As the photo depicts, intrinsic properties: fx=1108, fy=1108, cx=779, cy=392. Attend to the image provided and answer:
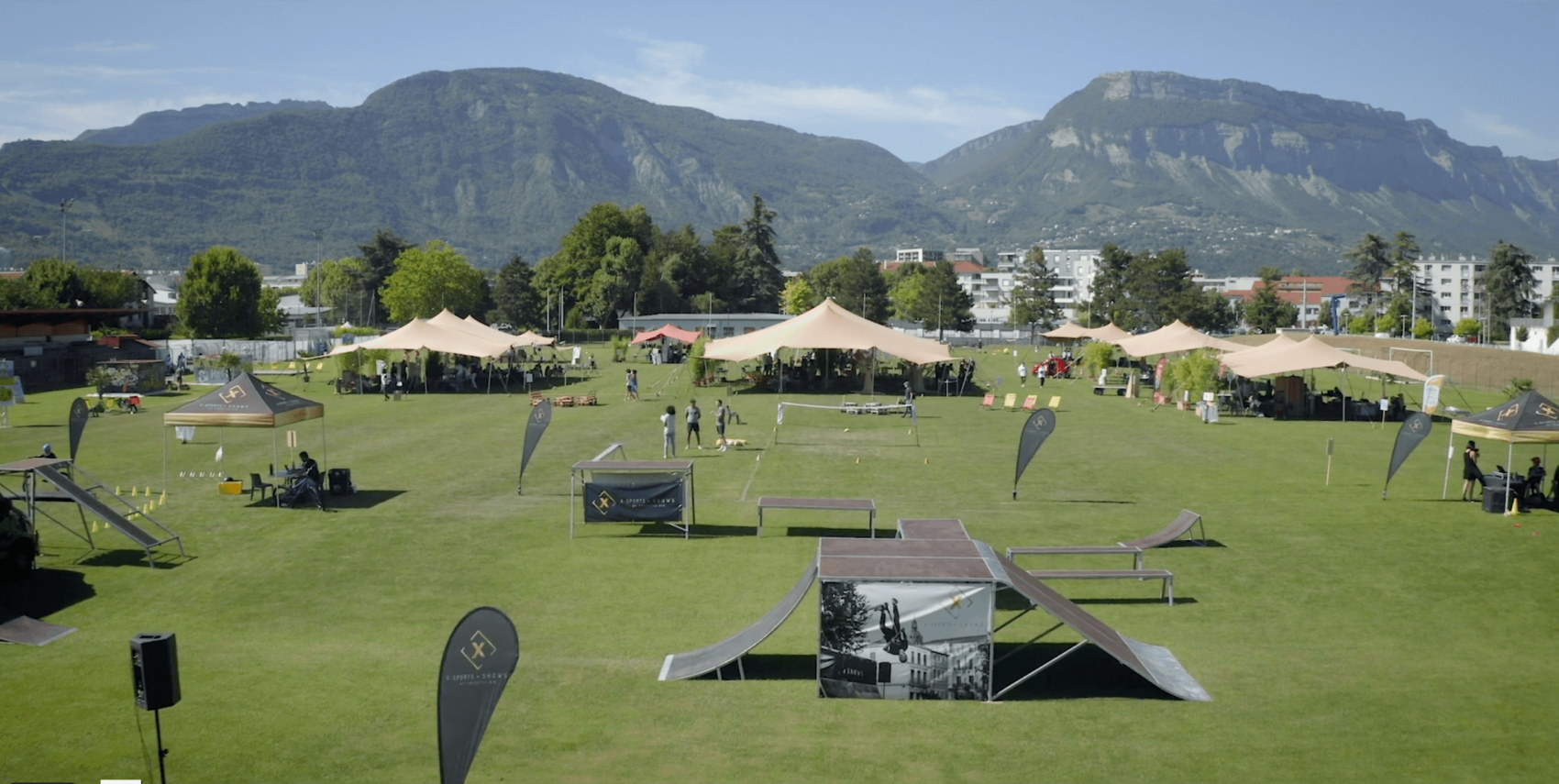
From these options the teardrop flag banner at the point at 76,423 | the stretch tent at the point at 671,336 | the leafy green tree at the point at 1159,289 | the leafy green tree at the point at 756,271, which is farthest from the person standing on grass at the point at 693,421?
the leafy green tree at the point at 756,271

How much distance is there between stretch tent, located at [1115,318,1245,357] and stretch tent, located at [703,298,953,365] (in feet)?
36.2

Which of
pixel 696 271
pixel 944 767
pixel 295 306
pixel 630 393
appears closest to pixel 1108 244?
pixel 696 271

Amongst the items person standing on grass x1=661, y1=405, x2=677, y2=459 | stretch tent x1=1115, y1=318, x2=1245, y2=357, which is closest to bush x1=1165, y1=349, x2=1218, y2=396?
stretch tent x1=1115, y1=318, x2=1245, y2=357

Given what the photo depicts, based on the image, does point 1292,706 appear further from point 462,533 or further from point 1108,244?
point 1108,244

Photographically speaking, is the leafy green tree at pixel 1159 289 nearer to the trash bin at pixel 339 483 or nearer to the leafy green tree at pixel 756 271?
the leafy green tree at pixel 756 271

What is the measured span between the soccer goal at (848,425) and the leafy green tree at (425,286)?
7853 centimetres

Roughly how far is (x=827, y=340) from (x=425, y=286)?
7614 centimetres

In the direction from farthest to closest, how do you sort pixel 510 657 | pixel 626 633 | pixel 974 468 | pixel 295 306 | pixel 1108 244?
pixel 295 306 < pixel 1108 244 < pixel 974 468 < pixel 626 633 < pixel 510 657

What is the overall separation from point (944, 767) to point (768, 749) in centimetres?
149

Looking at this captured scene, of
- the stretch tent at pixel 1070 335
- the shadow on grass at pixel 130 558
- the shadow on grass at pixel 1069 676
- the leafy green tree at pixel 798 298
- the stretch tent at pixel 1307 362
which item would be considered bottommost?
the shadow on grass at pixel 1069 676

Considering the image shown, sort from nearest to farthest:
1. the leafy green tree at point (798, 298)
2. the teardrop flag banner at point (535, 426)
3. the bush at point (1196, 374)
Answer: the teardrop flag banner at point (535, 426) < the bush at point (1196, 374) < the leafy green tree at point (798, 298)

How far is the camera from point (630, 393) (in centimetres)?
4356

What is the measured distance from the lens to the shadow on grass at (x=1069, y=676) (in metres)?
11.0

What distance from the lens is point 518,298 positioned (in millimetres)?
127750
